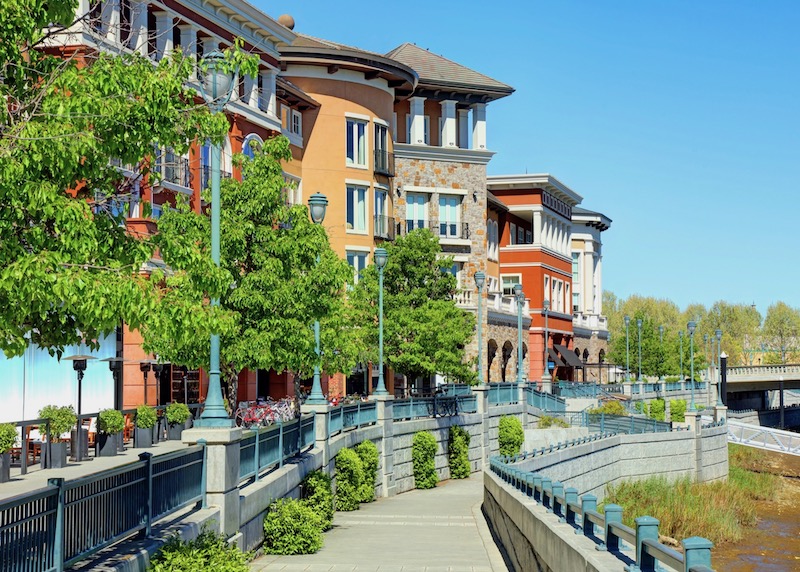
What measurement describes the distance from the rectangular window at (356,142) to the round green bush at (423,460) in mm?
18338

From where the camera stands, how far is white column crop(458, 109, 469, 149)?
6431cm

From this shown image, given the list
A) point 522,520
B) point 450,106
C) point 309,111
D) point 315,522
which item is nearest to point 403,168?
point 450,106

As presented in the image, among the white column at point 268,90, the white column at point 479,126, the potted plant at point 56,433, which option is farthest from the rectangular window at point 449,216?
the potted plant at point 56,433

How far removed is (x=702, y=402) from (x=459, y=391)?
175 feet

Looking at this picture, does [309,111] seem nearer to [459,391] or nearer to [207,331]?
[459,391]

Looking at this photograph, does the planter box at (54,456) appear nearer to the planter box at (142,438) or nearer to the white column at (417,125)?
the planter box at (142,438)

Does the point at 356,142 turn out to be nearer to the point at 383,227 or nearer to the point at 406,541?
the point at 383,227

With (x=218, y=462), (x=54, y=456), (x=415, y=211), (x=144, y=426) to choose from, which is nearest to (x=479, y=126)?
(x=415, y=211)

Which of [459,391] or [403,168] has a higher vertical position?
[403,168]

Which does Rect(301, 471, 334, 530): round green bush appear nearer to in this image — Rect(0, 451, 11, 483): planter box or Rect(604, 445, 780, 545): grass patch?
Rect(0, 451, 11, 483): planter box

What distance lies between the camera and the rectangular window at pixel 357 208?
2167 inches

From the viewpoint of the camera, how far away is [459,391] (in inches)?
2009

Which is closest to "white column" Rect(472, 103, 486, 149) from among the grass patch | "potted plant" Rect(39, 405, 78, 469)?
the grass patch

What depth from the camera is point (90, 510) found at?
11734 millimetres
